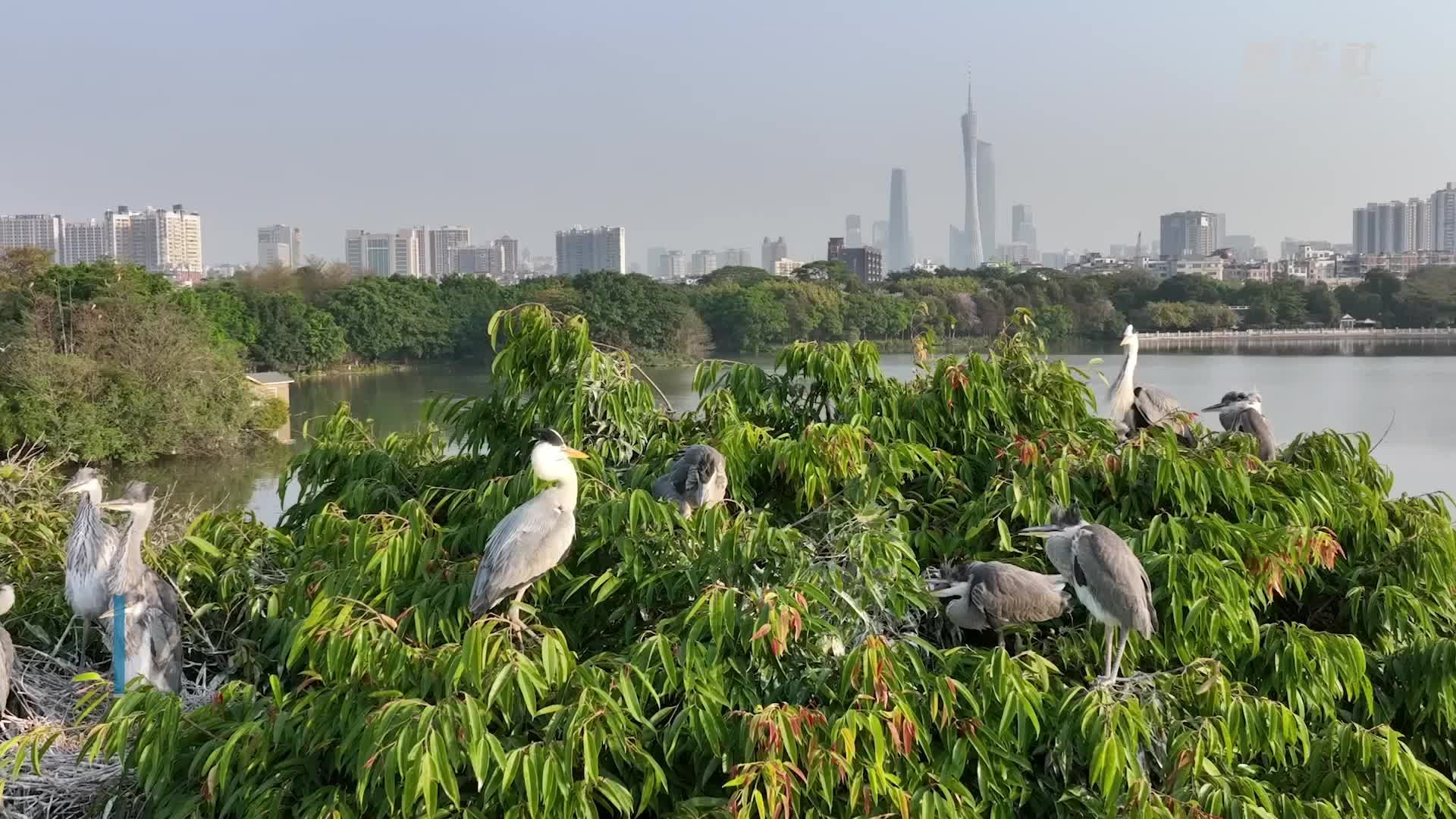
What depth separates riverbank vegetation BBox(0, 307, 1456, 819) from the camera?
3156 millimetres

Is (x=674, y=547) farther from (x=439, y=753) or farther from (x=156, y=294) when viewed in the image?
(x=156, y=294)

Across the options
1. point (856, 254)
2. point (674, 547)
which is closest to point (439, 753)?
point (674, 547)

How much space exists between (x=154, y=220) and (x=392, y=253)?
986 inches

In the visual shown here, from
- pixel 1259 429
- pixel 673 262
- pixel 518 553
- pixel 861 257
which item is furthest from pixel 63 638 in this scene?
pixel 673 262

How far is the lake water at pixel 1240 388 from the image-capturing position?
17500 mm

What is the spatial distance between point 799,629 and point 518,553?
2.98 feet

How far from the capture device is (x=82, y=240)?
94625mm

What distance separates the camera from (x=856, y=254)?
100 metres

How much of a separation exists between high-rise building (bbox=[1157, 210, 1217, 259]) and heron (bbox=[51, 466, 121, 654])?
141112mm

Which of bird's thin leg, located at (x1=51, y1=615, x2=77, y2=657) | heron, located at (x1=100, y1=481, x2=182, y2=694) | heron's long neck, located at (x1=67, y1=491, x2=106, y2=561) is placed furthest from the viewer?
bird's thin leg, located at (x1=51, y1=615, x2=77, y2=657)

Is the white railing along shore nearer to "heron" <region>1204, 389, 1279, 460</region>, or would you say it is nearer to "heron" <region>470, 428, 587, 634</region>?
"heron" <region>1204, 389, 1279, 460</region>

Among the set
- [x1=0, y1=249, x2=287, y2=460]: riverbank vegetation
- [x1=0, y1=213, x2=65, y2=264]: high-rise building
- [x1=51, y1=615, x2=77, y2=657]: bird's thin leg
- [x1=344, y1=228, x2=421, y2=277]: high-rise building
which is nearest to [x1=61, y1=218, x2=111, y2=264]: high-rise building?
[x1=0, y1=213, x2=65, y2=264]: high-rise building

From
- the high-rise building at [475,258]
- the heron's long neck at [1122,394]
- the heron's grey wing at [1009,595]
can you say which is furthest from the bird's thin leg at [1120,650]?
the high-rise building at [475,258]

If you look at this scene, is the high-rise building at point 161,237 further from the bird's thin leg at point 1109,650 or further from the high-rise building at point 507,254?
the bird's thin leg at point 1109,650
